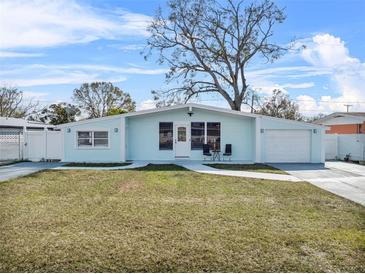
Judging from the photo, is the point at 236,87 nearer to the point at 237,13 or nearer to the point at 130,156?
the point at 237,13

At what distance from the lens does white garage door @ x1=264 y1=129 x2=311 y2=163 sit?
57.1 ft

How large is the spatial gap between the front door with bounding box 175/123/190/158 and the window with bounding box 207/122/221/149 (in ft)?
3.72

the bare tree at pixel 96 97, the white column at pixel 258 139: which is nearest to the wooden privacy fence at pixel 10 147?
the white column at pixel 258 139

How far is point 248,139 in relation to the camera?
18.0 meters

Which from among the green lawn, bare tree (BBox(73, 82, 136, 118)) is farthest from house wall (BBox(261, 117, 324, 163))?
bare tree (BBox(73, 82, 136, 118))

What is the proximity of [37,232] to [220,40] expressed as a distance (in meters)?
25.3

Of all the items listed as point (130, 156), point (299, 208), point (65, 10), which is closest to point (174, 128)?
point (130, 156)

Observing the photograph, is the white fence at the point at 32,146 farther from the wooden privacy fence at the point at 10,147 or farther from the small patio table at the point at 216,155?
the small patio table at the point at 216,155

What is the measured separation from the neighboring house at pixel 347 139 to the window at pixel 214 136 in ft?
19.3

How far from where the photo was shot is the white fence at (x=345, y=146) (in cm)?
1842

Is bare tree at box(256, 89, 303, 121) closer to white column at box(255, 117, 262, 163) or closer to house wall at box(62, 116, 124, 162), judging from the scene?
white column at box(255, 117, 262, 163)

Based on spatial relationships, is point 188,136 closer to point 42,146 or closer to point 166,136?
point 166,136

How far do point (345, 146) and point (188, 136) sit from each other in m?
9.47

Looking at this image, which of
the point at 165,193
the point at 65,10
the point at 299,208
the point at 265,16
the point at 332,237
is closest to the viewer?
the point at 332,237
